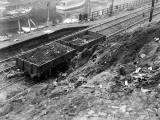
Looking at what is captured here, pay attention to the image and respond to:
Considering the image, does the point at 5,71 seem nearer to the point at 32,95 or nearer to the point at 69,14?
the point at 32,95

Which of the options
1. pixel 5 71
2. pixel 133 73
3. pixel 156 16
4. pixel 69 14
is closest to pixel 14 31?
pixel 69 14

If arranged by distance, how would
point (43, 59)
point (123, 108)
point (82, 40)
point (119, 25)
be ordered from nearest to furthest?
point (123, 108), point (43, 59), point (82, 40), point (119, 25)

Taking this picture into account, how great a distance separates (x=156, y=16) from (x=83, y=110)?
75.7 feet

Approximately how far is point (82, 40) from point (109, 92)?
1031cm

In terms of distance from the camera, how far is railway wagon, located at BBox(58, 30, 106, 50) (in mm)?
19422

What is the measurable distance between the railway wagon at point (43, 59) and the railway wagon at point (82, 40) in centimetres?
66

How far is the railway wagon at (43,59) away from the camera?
16125mm

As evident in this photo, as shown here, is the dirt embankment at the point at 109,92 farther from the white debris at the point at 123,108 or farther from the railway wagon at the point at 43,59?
the railway wagon at the point at 43,59

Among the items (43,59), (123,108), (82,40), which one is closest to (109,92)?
(123,108)

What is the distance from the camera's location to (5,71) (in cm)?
1809

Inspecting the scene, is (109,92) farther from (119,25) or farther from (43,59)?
(119,25)

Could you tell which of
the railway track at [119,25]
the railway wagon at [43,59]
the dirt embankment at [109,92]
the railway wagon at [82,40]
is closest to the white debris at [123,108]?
the dirt embankment at [109,92]

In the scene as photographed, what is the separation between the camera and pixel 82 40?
21234 mm

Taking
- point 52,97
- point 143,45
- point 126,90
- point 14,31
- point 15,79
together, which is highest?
point 143,45
